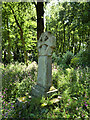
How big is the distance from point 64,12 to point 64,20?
154 centimetres

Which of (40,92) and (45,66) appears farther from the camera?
(45,66)

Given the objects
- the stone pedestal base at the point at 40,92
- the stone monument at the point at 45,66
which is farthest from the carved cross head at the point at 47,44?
the stone pedestal base at the point at 40,92

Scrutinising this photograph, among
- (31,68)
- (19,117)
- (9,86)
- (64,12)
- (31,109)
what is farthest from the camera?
(64,12)

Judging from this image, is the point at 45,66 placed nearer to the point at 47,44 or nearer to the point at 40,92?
the point at 47,44

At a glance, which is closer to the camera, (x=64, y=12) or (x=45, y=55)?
(x=45, y=55)

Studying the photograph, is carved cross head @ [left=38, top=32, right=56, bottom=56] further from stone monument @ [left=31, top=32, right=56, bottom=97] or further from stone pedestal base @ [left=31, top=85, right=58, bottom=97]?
stone pedestal base @ [left=31, top=85, right=58, bottom=97]

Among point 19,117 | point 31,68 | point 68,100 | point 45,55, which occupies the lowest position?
point 19,117

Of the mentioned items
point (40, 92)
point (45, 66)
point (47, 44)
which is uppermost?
point (47, 44)

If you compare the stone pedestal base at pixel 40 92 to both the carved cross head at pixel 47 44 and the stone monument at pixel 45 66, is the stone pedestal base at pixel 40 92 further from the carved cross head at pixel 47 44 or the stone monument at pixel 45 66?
the carved cross head at pixel 47 44

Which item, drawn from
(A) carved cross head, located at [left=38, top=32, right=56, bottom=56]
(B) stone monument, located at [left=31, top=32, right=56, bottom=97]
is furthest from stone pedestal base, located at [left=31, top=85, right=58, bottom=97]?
(A) carved cross head, located at [left=38, top=32, right=56, bottom=56]

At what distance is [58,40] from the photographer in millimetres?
25188

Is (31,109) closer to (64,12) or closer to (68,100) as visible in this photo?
(68,100)

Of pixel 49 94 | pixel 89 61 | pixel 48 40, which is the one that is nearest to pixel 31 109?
pixel 49 94

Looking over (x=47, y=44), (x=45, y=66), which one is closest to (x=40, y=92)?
(x=45, y=66)
